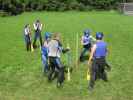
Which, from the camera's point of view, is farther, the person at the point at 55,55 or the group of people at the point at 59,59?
the person at the point at 55,55

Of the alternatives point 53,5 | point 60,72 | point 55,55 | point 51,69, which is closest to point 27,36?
point 51,69

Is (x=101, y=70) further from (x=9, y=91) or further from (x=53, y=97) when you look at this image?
(x=9, y=91)

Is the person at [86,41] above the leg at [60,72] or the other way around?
above

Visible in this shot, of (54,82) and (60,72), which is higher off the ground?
(60,72)

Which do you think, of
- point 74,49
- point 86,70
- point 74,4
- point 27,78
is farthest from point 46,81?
point 74,4

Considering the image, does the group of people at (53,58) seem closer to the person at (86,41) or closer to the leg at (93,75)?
the leg at (93,75)

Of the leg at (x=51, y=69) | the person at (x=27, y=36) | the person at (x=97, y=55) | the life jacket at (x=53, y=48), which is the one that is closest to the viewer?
the person at (x=97, y=55)

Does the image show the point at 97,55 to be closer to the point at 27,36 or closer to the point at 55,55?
the point at 55,55

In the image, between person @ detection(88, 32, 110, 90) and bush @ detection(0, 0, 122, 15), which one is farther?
bush @ detection(0, 0, 122, 15)

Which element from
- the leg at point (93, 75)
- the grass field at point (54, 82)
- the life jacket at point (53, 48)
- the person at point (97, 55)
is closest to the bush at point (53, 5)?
the grass field at point (54, 82)

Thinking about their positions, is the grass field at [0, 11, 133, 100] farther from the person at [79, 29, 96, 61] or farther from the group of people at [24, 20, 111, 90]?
the person at [79, 29, 96, 61]

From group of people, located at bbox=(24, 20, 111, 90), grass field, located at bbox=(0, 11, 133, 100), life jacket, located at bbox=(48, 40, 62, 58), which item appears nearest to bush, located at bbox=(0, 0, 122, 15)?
grass field, located at bbox=(0, 11, 133, 100)

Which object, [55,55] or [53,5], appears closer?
[55,55]

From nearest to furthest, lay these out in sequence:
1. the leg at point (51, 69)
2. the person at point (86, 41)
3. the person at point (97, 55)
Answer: the person at point (97, 55) < the leg at point (51, 69) < the person at point (86, 41)
